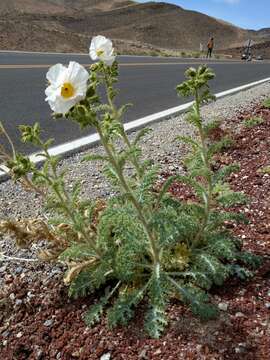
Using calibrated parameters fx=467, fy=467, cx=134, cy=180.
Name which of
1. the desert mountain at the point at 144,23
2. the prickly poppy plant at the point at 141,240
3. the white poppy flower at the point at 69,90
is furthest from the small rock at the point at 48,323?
the desert mountain at the point at 144,23

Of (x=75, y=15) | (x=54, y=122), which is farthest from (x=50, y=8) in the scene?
(x=54, y=122)

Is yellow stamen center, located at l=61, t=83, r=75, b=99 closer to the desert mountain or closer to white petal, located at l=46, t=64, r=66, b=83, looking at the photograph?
white petal, located at l=46, t=64, r=66, b=83

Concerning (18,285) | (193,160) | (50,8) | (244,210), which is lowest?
(18,285)

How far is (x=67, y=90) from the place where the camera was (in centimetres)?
165

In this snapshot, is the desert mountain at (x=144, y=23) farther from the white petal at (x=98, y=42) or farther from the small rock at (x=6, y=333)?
the small rock at (x=6, y=333)

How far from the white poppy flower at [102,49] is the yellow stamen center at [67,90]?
2.16 feet

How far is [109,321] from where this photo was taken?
6.90 feet

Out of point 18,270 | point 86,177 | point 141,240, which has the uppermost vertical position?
point 141,240

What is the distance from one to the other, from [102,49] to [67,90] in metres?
0.69

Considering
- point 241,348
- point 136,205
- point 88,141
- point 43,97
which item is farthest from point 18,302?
point 43,97

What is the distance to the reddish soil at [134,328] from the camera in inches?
76.4

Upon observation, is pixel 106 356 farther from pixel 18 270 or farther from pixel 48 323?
pixel 18 270

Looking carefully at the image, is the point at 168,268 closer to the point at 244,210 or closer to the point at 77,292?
the point at 77,292

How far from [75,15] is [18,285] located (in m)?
83.5
